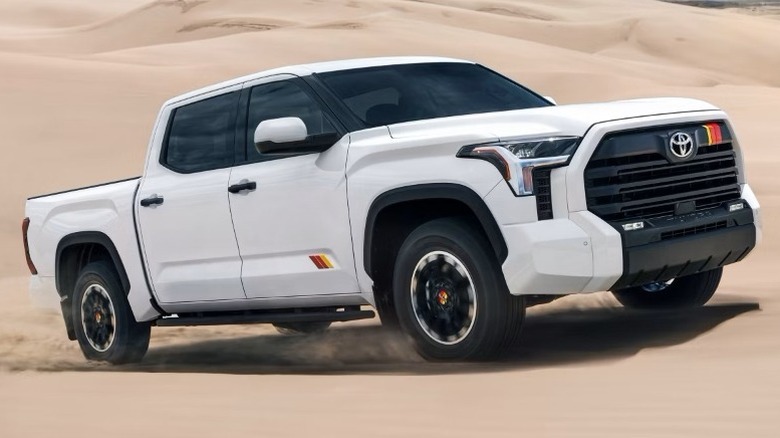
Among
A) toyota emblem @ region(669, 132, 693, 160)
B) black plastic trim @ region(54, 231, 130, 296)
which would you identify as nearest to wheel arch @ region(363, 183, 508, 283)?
toyota emblem @ region(669, 132, 693, 160)

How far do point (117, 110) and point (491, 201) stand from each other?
54.8ft

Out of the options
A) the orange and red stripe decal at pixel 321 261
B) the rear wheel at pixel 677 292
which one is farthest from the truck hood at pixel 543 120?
the rear wheel at pixel 677 292

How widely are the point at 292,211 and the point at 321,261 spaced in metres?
0.32

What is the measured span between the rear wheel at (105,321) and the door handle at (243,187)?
1.55m

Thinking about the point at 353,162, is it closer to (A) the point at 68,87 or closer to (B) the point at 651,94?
(A) the point at 68,87

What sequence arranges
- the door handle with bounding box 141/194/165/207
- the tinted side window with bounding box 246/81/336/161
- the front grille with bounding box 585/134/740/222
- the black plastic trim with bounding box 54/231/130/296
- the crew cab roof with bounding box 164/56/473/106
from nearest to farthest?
the front grille with bounding box 585/134/740/222, the tinted side window with bounding box 246/81/336/161, the crew cab roof with bounding box 164/56/473/106, the door handle with bounding box 141/194/165/207, the black plastic trim with bounding box 54/231/130/296

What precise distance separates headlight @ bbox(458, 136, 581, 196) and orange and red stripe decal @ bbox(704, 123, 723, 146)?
981 mm

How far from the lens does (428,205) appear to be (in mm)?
7168

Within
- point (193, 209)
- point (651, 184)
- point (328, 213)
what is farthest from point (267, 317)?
point (651, 184)

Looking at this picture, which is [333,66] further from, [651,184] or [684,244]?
[684,244]

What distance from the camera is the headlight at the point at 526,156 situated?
654cm

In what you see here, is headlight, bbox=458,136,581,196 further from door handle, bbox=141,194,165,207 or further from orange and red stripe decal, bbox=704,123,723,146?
door handle, bbox=141,194,165,207

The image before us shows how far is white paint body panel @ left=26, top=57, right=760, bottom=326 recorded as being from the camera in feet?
21.4

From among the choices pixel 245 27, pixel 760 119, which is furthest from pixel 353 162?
pixel 245 27
